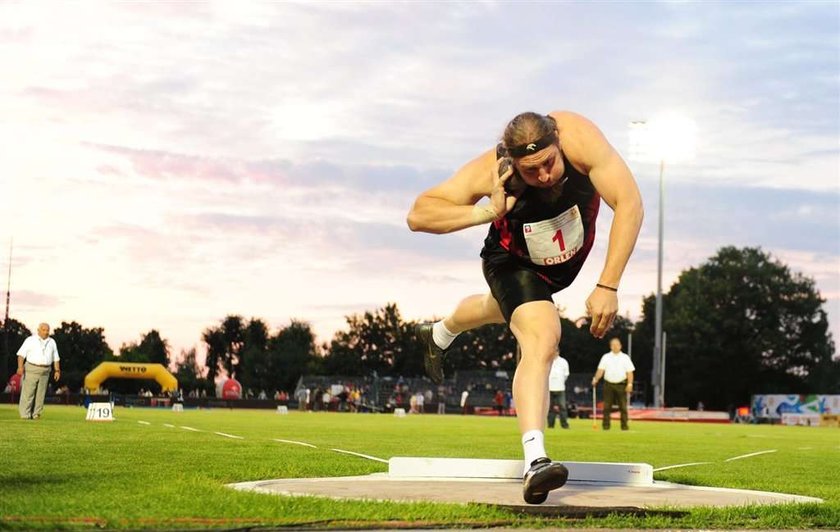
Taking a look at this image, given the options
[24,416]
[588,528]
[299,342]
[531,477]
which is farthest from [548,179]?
[299,342]

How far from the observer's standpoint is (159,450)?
11000 millimetres

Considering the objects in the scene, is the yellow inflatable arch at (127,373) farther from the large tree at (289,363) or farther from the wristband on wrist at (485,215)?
the wristband on wrist at (485,215)

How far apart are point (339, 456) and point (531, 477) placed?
5.53 metres

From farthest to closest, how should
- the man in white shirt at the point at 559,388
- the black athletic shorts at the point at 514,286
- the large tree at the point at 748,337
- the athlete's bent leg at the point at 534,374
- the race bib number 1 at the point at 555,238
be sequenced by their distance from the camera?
1. the large tree at the point at 748,337
2. the man in white shirt at the point at 559,388
3. the black athletic shorts at the point at 514,286
4. the race bib number 1 at the point at 555,238
5. the athlete's bent leg at the point at 534,374

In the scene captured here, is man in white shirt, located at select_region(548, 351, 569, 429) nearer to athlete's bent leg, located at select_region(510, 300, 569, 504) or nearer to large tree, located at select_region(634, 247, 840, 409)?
athlete's bent leg, located at select_region(510, 300, 569, 504)

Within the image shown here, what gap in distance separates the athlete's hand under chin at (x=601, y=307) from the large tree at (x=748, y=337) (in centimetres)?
8916

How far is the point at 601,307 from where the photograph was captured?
21.2 feet

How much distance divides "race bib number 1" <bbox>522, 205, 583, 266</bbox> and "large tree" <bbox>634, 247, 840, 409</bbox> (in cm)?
8876

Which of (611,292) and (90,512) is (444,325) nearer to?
(611,292)

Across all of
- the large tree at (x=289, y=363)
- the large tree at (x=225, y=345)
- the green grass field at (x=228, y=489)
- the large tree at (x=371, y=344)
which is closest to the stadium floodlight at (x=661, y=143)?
the green grass field at (x=228, y=489)

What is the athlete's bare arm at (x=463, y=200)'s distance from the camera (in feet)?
20.5

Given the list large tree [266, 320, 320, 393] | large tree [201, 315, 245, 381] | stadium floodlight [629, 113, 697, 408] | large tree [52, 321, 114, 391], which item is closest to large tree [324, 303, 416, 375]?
large tree [266, 320, 320, 393]

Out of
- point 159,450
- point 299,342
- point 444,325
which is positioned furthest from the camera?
point 299,342

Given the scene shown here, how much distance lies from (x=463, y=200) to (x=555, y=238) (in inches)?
28.2
